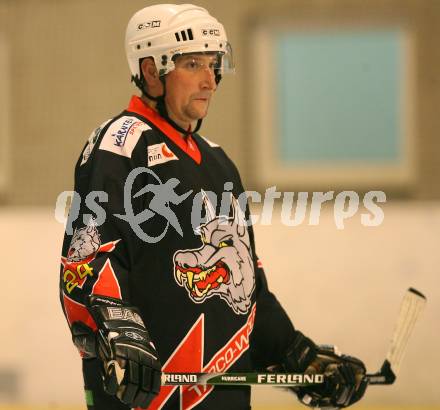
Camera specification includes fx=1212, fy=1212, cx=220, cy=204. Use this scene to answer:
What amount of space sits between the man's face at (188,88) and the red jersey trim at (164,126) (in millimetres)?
36

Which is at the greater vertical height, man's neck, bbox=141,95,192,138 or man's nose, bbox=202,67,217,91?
man's nose, bbox=202,67,217,91

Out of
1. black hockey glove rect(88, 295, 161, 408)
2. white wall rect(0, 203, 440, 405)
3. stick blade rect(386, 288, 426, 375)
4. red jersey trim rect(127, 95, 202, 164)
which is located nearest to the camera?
black hockey glove rect(88, 295, 161, 408)

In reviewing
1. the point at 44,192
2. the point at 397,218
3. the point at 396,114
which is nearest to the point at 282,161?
the point at 396,114

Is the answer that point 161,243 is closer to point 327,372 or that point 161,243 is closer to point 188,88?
point 188,88

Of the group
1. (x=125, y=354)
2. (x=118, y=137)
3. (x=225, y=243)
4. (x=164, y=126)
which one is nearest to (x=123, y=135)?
(x=118, y=137)

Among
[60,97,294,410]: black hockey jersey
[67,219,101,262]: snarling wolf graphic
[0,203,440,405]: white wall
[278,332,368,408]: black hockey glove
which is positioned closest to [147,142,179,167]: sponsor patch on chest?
[60,97,294,410]: black hockey jersey

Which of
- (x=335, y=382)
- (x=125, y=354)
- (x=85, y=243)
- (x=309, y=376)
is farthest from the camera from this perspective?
(x=335, y=382)

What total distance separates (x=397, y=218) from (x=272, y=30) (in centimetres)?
227

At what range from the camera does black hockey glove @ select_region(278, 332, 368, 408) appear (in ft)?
11.1

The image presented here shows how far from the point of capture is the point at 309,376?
3256 millimetres

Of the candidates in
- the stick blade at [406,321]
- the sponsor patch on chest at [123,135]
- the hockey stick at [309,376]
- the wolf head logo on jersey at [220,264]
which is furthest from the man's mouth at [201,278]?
the stick blade at [406,321]

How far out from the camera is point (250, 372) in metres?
3.21

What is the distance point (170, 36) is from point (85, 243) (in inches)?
23.9

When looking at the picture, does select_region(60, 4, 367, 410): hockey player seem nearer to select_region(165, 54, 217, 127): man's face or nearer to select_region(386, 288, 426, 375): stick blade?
select_region(165, 54, 217, 127): man's face
